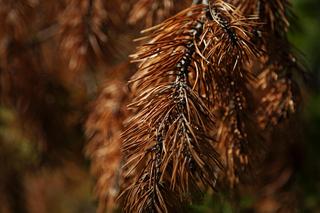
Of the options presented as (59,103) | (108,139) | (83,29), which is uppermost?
(83,29)

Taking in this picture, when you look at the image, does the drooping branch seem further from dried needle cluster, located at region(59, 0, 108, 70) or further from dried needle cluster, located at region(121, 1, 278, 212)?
dried needle cluster, located at region(59, 0, 108, 70)

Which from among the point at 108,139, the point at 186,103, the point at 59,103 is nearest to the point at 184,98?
the point at 186,103

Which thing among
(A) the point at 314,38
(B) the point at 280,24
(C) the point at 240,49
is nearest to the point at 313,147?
(B) the point at 280,24

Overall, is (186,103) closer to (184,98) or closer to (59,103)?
(184,98)

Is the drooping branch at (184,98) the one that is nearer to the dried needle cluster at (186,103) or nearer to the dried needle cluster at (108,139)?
the dried needle cluster at (186,103)

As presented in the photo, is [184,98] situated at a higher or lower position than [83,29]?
lower

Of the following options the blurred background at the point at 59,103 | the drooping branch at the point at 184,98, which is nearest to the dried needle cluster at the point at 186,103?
the drooping branch at the point at 184,98

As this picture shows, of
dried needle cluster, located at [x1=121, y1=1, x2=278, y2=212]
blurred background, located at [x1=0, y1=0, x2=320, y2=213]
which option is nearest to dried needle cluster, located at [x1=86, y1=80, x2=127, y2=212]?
blurred background, located at [x1=0, y1=0, x2=320, y2=213]

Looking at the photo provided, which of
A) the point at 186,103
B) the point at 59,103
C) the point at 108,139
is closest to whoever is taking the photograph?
the point at 186,103

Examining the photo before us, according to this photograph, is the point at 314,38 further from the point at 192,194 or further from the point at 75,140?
the point at 192,194
